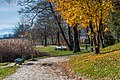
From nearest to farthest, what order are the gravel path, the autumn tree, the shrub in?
1. the gravel path
2. the autumn tree
3. the shrub

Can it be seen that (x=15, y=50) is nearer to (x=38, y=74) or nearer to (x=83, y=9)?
(x=83, y=9)

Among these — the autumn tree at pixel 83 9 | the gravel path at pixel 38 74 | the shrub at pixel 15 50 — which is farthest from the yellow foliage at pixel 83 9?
the shrub at pixel 15 50

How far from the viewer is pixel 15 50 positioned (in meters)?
33.5

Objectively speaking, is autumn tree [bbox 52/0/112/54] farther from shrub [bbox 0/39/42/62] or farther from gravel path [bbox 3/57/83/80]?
shrub [bbox 0/39/42/62]

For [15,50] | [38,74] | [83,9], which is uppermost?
[83,9]

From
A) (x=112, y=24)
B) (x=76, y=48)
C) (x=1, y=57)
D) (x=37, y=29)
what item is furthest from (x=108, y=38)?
(x=37, y=29)

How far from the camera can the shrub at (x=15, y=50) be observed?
32.8 meters

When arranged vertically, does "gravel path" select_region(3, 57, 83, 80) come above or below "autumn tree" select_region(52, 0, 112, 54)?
below

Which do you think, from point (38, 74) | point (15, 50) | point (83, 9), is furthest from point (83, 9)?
point (15, 50)

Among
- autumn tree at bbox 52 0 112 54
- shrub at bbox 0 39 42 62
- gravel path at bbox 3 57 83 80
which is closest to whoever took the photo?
gravel path at bbox 3 57 83 80

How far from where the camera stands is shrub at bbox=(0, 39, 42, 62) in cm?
3277

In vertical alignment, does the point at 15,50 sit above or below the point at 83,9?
below

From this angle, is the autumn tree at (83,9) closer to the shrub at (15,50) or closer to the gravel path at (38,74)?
the gravel path at (38,74)

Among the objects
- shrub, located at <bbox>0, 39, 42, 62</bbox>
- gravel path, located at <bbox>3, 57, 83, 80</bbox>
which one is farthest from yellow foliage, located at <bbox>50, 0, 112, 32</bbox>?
shrub, located at <bbox>0, 39, 42, 62</bbox>
